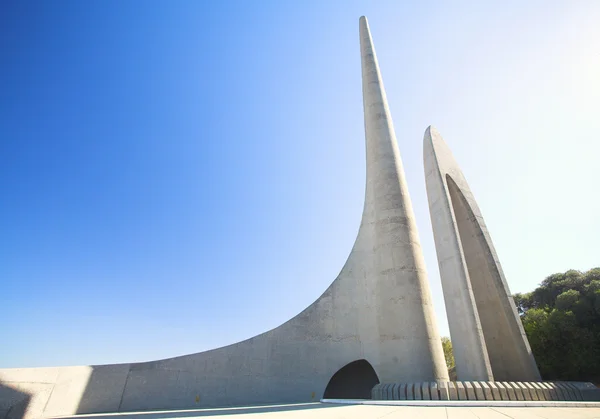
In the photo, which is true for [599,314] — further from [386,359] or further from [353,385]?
[386,359]

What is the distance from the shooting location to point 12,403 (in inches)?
329

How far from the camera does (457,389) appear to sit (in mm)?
6953

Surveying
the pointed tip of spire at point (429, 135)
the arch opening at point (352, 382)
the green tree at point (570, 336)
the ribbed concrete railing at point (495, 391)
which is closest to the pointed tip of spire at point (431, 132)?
the pointed tip of spire at point (429, 135)

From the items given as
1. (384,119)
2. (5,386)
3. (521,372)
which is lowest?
(5,386)

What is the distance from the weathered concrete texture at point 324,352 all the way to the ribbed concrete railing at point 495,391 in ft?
8.00

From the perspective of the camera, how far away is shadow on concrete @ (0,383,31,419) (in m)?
8.27

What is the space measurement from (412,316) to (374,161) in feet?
22.9

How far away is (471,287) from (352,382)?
302 inches

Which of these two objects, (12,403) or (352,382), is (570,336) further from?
(12,403)

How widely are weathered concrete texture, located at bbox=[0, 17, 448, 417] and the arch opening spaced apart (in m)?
3.39

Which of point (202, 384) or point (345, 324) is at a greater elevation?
point (345, 324)

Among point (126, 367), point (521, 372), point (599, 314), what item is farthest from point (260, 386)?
point (599, 314)

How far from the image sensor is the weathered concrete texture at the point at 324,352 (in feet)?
31.4

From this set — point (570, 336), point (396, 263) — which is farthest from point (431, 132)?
point (570, 336)
